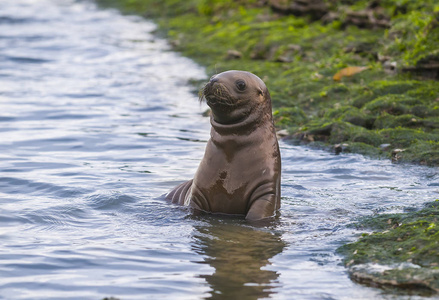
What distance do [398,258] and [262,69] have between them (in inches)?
419

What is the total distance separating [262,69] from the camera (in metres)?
16.4

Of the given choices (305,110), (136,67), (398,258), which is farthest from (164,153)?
(136,67)

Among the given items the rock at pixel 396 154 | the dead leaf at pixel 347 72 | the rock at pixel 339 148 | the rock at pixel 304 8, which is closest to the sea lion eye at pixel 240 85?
the rock at pixel 396 154

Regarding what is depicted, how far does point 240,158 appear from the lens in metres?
7.78

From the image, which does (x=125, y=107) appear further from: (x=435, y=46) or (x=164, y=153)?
(x=435, y=46)

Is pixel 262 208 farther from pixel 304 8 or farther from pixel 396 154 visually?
pixel 304 8

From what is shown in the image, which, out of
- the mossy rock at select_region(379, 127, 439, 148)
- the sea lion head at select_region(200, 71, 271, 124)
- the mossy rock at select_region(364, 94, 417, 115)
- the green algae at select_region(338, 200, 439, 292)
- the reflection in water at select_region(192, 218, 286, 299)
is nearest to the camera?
the green algae at select_region(338, 200, 439, 292)

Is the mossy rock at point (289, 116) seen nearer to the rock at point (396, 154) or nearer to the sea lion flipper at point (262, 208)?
the rock at point (396, 154)

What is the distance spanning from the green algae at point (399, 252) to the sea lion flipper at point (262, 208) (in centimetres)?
92

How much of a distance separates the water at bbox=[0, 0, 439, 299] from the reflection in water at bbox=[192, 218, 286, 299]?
0.02m

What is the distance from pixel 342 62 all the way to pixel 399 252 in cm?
939

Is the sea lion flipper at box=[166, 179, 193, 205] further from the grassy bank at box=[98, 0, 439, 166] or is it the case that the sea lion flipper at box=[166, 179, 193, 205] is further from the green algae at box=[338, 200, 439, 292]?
the grassy bank at box=[98, 0, 439, 166]

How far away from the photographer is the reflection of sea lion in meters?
7.72

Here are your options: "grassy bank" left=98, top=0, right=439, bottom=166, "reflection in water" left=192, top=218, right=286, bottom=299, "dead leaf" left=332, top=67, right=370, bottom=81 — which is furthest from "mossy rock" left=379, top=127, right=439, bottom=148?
"reflection in water" left=192, top=218, right=286, bottom=299
